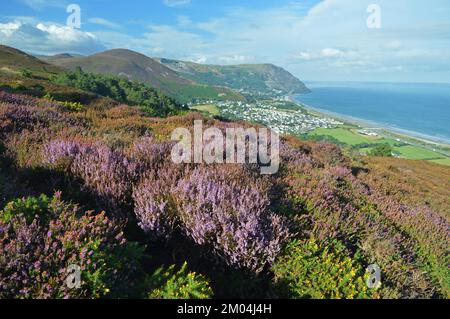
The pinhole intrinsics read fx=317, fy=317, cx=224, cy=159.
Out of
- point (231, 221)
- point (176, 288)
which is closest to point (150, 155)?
point (231, 221)

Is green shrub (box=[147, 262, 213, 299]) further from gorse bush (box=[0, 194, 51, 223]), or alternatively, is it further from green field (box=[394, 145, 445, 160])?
green field (box=[394, 145, 445, 160])

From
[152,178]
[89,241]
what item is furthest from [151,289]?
[152,178]

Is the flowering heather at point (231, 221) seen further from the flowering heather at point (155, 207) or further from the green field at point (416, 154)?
the green field at point (416, 154)

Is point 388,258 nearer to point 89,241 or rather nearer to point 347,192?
point 347,192

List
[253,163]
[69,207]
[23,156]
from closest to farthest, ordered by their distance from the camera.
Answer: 1. [69,207]
2. [23,156]
3. [253,163]

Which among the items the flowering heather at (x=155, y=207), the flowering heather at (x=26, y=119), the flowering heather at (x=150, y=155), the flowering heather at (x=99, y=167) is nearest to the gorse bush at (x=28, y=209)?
the flowering heather at (x=99, y=167)

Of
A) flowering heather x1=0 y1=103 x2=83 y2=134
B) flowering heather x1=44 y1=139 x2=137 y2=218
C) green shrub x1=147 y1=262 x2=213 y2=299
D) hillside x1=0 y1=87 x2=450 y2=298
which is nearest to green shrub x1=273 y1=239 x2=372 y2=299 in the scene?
hillside x1=0 y1=87 x2=450 y2=298
